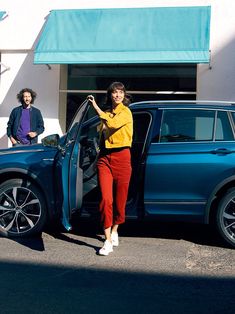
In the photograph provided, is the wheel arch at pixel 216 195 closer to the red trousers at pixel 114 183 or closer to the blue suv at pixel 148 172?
the blue suv at pixel 148 172

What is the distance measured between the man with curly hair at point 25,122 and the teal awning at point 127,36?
1420 mm

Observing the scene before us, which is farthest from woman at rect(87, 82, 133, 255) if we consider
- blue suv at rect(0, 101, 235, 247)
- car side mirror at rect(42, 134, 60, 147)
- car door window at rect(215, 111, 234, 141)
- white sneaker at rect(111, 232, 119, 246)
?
car door window at rect(215, 111, 234, 141)

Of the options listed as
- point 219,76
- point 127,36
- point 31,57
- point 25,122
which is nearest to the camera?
point 25,122

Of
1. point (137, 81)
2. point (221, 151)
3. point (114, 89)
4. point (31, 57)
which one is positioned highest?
point (31, 57)

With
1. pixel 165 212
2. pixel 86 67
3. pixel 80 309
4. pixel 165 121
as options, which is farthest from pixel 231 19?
pixel 80 309

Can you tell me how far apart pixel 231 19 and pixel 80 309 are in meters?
7.71

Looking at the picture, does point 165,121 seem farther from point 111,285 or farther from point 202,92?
point 202,92

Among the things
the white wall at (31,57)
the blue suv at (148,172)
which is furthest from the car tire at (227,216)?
the white wall at (31,57)

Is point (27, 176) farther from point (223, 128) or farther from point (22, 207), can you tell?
point (223, 128)

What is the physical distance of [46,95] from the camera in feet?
36.6

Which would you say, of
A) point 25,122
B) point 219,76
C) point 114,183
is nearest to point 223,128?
point 114,183

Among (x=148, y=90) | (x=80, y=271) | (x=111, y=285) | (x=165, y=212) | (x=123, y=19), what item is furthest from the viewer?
(x=148, y=90)

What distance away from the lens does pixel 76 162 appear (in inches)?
233

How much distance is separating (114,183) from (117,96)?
3.20ft
